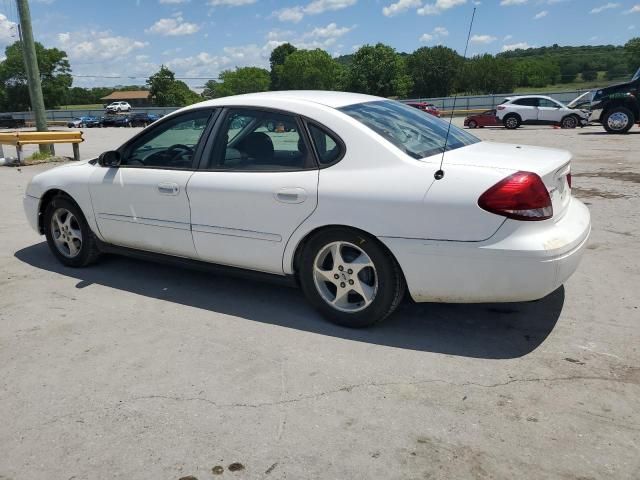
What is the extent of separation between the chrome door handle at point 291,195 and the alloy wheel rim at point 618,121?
18987 millimetres

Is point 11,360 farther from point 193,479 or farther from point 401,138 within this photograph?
point 401,138

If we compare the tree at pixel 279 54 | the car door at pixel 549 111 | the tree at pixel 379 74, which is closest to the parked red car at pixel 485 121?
the car door at pixel 549 111

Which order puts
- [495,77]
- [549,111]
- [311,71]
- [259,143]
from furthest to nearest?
[311,71] < [495,77] < [549,111] < [259,143]

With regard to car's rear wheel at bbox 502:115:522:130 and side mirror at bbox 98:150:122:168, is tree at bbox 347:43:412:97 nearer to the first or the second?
car's rear wheel at bbox 502:115:522:130

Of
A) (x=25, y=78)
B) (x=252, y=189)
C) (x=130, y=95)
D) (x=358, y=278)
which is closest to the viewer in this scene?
(x=358, y=278)

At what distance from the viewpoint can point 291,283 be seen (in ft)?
12.9

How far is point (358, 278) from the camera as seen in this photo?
143 inches

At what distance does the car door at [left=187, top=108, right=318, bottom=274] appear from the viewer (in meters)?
3.72

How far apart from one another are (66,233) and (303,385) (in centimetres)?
314

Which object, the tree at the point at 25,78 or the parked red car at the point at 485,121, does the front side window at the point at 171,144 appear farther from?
the tree at the point at 25,78

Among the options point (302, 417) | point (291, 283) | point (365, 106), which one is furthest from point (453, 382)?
point (365, 106)

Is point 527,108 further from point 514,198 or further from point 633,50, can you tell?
point 633,50

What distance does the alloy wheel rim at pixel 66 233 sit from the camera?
199 inches

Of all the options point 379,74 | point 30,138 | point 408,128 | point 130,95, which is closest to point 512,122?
point 30,138
